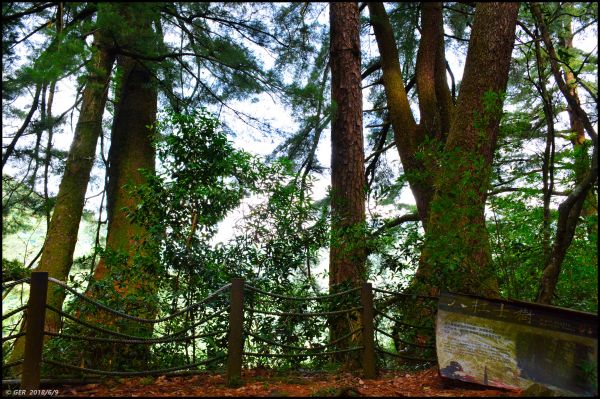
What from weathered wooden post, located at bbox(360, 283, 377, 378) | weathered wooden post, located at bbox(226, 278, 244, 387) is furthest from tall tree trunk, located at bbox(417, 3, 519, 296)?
weathered wooden post, located at bbox(226, 278, 244, 387)

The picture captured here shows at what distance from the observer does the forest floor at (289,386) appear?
3.78 meters

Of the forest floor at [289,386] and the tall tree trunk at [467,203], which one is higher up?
the tall tree trunk at [467,203]

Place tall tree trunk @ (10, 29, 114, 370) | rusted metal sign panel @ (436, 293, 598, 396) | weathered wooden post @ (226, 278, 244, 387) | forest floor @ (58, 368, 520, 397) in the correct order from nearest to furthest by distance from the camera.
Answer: rusted metal sign panel @ (436, 293, 598, 396) < forest floor @ (58, 368, 520, 397) < weathered wooden post @ (226, 278, 244, 387) < tall tree trunk @ (10, 29, 114, 370)

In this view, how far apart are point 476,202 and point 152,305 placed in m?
3.55

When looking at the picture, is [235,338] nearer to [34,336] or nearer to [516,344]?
[34,336]

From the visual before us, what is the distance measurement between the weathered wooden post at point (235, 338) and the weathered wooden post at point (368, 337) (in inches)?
51.5

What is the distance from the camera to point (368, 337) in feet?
15.5

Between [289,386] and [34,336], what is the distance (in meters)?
2.17

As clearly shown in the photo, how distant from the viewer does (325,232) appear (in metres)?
5.97

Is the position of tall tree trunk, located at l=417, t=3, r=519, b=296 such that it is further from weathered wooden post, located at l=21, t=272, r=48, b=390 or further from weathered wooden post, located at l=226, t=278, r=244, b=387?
weathered wooden post, located at l=21, t=272, r=48, b=390

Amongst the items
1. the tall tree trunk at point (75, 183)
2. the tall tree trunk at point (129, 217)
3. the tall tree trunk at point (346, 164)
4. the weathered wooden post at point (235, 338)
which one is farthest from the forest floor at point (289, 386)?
the tall tree trunk at point (75, 183)

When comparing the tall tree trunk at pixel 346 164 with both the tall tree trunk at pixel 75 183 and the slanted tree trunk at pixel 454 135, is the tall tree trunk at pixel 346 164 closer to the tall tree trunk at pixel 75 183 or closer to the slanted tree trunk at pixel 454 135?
the slanted tree trunk at pixel 454 135

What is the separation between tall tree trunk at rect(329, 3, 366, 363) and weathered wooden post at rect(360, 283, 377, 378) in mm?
715

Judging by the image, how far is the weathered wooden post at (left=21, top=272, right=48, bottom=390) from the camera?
3580mm
